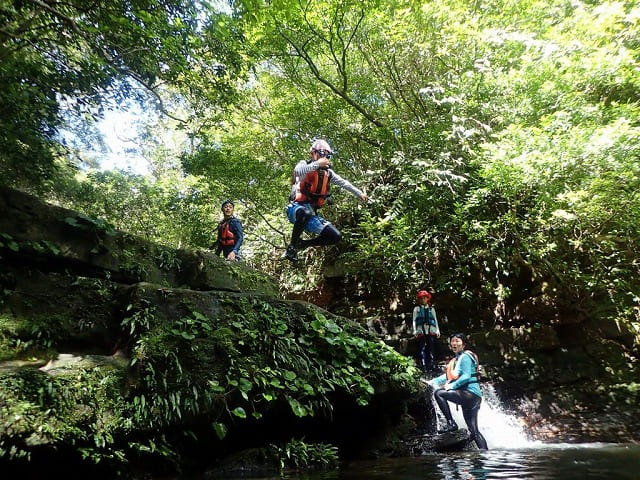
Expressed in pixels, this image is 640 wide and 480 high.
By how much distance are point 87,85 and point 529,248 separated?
34.9 ft

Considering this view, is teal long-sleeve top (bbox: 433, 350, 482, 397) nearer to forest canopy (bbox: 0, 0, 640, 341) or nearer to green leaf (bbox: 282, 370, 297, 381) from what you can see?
green leaf (bbox: 282, 370, 297, 381)

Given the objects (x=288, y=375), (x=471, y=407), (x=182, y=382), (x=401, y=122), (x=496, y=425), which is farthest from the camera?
(x=401, y=122)

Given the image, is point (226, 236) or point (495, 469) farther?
point (226, 236)

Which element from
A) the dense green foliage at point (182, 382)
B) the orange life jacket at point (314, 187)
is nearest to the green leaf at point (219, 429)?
the dense green foliage at point (182, 382)

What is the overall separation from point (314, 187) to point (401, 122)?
5.74 m

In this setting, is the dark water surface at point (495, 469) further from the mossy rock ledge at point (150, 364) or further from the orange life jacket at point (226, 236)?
the orange life jacket at point (226, 236)

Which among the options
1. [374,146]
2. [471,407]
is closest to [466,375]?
[471,407]

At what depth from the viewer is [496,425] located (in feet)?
25.5

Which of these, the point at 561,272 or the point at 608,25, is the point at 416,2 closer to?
the point at 608,25

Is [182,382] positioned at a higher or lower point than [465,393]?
higher

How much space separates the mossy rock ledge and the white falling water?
2.31m

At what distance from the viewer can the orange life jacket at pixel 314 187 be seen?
6.07 m

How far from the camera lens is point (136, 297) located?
4.52 meters

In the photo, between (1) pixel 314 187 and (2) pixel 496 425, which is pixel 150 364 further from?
(2) pixel 496 425
